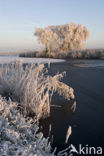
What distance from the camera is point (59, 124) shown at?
215cm

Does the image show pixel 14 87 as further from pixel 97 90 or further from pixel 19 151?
pixel 97 90

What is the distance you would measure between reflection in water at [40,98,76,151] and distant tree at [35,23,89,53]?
18080 millimetres

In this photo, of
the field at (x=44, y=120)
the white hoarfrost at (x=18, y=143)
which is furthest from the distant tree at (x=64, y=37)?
the white hoarfrost at (x=18, y=143)

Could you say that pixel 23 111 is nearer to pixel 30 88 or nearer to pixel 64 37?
pixel 30 88

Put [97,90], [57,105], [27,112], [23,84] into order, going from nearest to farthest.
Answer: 1. [27,112]
2. [23,84]
3. [57,105]
4. [97,90]

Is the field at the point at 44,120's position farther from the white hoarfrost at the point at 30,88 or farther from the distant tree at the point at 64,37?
the distant tree at the point at 64,37

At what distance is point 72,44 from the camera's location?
21.2 m

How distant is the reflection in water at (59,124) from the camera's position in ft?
5.84

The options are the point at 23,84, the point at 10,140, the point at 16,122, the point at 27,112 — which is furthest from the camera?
the point at 23,84

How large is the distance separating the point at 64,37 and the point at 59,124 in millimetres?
19741

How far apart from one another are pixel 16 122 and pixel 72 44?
805 inches

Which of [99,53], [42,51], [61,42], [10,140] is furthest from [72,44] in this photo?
[10,140]

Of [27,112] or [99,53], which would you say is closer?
[27,112]

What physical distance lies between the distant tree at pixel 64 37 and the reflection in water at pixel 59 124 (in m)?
18.1
